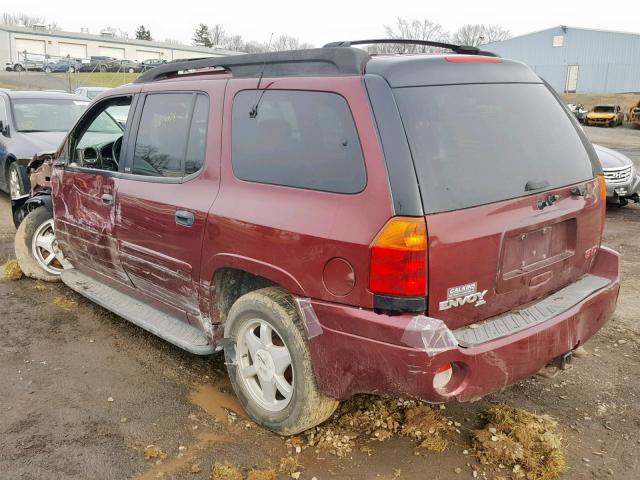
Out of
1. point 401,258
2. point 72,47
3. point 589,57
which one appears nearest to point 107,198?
point 401,258

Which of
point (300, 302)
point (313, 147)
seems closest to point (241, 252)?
point (300, 302)

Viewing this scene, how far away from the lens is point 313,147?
275 centimetres

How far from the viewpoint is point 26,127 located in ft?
29.3

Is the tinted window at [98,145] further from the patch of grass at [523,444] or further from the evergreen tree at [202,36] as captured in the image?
the evergreen tree at [202,36]

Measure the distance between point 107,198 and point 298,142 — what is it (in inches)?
71.1

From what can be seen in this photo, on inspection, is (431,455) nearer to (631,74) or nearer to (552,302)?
(552,302)

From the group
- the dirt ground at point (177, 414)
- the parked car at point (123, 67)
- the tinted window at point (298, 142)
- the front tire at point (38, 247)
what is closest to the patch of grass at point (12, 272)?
the front tire at point (38, 247)

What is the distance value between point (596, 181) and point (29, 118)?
857cm

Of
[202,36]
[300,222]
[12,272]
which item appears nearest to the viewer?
[300,222]

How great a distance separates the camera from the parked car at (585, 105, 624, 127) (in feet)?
107

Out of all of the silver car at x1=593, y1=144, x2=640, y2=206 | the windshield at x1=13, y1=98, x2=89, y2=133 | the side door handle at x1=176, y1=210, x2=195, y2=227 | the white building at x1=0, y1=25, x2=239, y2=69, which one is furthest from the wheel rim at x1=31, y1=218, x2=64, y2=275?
the white building at x1=0, y1=25, x2=239, y2=69

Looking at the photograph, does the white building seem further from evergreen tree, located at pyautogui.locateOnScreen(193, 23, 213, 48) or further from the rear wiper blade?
the rear wiper blade

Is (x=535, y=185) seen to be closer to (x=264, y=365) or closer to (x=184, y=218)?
(x=264, y=365)

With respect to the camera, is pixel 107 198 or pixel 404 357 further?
pixel 107 198
